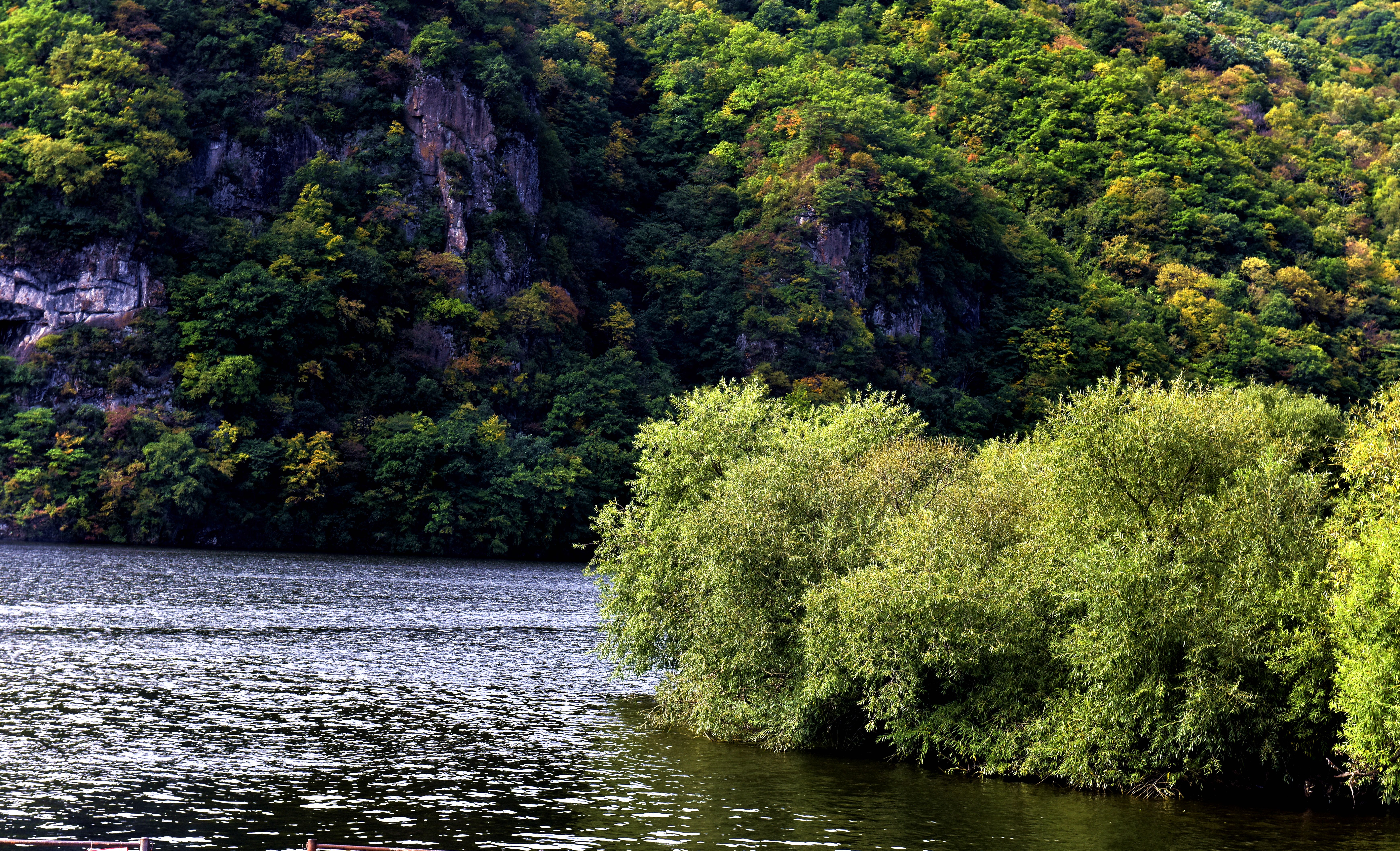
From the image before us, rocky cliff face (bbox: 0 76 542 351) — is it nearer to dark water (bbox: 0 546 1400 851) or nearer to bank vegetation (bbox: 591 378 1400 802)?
dark water (bbox: 0 546 1400 851)

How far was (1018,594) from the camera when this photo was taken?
38062 millimetres

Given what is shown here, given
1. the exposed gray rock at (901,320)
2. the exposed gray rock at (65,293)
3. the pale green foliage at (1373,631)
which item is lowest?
the pale green foliage at (1373,631)

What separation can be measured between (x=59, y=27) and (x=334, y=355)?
1696 inches

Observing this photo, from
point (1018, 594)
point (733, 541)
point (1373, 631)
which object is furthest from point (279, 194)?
point (1373, 631)

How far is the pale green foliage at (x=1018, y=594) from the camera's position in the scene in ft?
116

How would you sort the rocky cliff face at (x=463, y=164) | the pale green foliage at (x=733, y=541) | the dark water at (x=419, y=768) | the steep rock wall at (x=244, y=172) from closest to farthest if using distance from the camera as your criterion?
the dark water at (x=419, y=768) < the pale green foliage at (x=733, y=541) < the steep rock wall at (x=244, y=172) < the rocky cliff face at (x=463, y=164)

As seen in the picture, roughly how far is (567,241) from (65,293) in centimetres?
6112

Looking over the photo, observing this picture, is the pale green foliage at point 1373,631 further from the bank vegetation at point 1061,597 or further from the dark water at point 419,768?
the dark water at point 419,768

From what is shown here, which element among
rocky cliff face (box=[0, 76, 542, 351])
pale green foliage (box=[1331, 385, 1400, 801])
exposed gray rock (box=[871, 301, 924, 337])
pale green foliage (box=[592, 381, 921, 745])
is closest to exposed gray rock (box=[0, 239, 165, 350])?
rocky cliff face (box=[0, 76, 542, 351])

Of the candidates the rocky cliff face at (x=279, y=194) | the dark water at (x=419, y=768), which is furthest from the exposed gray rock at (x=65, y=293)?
the dark water at (x=419, y=768)

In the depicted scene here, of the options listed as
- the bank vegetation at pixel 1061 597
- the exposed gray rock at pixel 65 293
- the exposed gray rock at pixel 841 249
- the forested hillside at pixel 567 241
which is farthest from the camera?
the exposed gray rock at pixel 841 249

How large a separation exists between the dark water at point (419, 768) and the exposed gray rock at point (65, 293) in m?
60.9

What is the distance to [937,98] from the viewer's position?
192 m

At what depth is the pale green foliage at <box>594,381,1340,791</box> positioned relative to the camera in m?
35.2
